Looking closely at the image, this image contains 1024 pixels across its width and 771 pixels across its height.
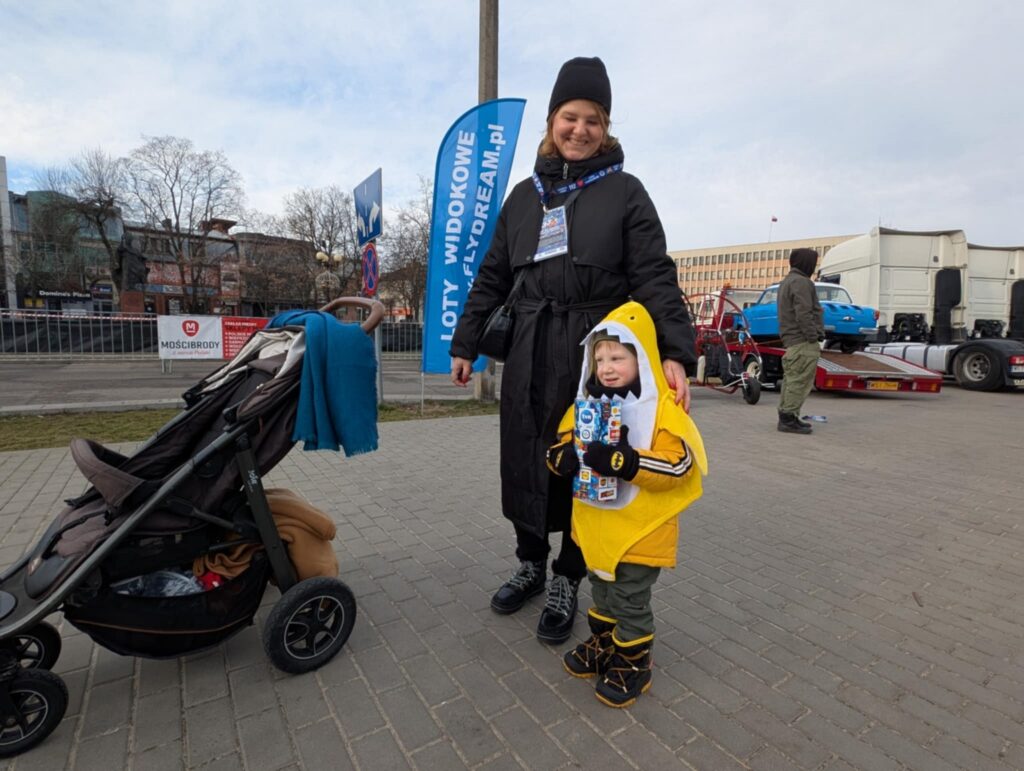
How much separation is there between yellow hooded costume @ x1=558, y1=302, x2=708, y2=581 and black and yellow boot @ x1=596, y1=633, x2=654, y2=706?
0.28m

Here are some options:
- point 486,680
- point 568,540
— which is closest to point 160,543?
point 486,680

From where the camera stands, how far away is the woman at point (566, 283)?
2.18 m

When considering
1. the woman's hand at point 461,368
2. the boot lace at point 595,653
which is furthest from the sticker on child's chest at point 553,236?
the boot lace at point 595,653

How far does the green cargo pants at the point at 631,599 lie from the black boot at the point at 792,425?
241 inches

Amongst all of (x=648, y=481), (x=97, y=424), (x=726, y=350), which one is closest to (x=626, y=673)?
(x=648, y=481)

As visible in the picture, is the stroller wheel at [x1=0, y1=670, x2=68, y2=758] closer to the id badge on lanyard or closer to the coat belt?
the coat belt

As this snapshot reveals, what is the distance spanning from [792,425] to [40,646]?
7609 mm

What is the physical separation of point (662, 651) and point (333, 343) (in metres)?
1.89

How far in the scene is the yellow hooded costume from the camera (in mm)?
1874

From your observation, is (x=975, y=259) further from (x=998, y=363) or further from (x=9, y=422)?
(x=9, y=422)

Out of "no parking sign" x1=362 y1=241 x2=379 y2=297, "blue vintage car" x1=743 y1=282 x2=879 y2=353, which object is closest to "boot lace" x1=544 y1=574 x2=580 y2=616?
"no parking sign" x1=362 y1=241 x2=379 y2=297

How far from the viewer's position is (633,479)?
1.83 m

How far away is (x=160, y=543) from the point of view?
74.2 inches

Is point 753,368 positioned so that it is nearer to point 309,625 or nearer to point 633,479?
point 633,479
